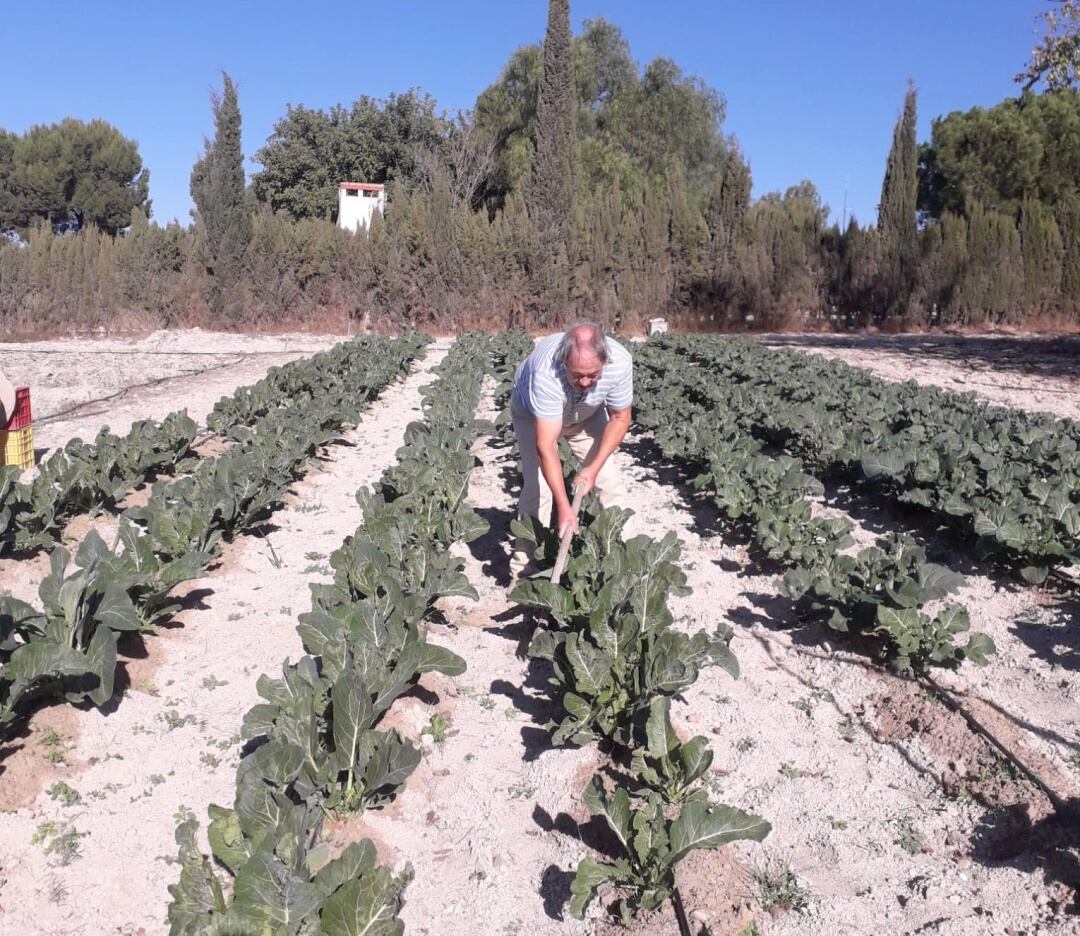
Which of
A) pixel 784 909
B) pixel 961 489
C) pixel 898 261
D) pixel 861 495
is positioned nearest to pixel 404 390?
pixel 861 495

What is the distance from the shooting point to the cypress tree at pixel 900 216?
87.0 ft

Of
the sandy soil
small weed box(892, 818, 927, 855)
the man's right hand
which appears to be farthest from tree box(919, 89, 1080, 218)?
small weed box(892, 818, 927, 855)

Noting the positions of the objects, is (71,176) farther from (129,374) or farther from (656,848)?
(656,848)

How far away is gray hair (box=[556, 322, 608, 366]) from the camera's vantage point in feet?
14.6

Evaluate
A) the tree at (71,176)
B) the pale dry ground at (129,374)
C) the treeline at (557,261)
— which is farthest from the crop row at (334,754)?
the tree at (71,176)

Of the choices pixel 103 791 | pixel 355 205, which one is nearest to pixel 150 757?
pixel 103 791

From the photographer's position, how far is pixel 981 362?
1609cm

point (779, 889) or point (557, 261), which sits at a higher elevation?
point (557, 261)

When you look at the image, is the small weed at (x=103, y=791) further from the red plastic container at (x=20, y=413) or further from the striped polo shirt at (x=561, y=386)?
the red plastic container at (x=20, y=413)

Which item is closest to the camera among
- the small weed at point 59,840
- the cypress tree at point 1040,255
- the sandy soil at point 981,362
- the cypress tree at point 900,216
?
the small weed at point 59,840

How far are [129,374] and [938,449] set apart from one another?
12.2 metres

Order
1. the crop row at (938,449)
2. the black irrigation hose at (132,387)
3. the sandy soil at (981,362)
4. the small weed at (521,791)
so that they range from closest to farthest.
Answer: the small weed at (521,791) < the crop row at (938,449) < the black irrigation hose at (132,387) < the sandy soil at (981,362)

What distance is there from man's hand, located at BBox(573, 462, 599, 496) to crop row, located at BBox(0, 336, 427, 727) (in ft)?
6.37

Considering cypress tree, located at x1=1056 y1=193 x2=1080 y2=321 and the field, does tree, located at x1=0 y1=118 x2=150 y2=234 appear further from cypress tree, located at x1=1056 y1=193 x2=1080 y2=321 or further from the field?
the field
